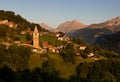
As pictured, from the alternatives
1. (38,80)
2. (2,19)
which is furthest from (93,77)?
(2,19)

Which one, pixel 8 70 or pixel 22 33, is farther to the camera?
pixel 22 33

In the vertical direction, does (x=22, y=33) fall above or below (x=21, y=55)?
above

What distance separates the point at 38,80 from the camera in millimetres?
85625

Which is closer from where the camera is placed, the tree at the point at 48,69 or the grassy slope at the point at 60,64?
the tree at the point at 48,69

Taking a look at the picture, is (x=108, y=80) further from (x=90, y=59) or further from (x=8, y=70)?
(x=90, y=59)

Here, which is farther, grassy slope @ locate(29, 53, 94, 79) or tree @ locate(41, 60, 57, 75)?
grassy slope @ locate(29, 53, 94, 79)

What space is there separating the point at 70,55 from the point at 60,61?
5.20 meters

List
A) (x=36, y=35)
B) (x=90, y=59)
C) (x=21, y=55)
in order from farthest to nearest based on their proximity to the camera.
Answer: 1. (x=36, y=35)
2. (x=90, y=59)
3. (x=21, y=55)

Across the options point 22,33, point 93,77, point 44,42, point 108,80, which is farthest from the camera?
point 22,33

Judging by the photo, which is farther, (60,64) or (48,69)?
(60,64)

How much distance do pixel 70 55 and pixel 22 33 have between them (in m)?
55.4

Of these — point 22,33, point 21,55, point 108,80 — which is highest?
point 22,33

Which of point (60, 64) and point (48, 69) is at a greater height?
point (60, 64)

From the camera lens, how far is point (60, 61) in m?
124
